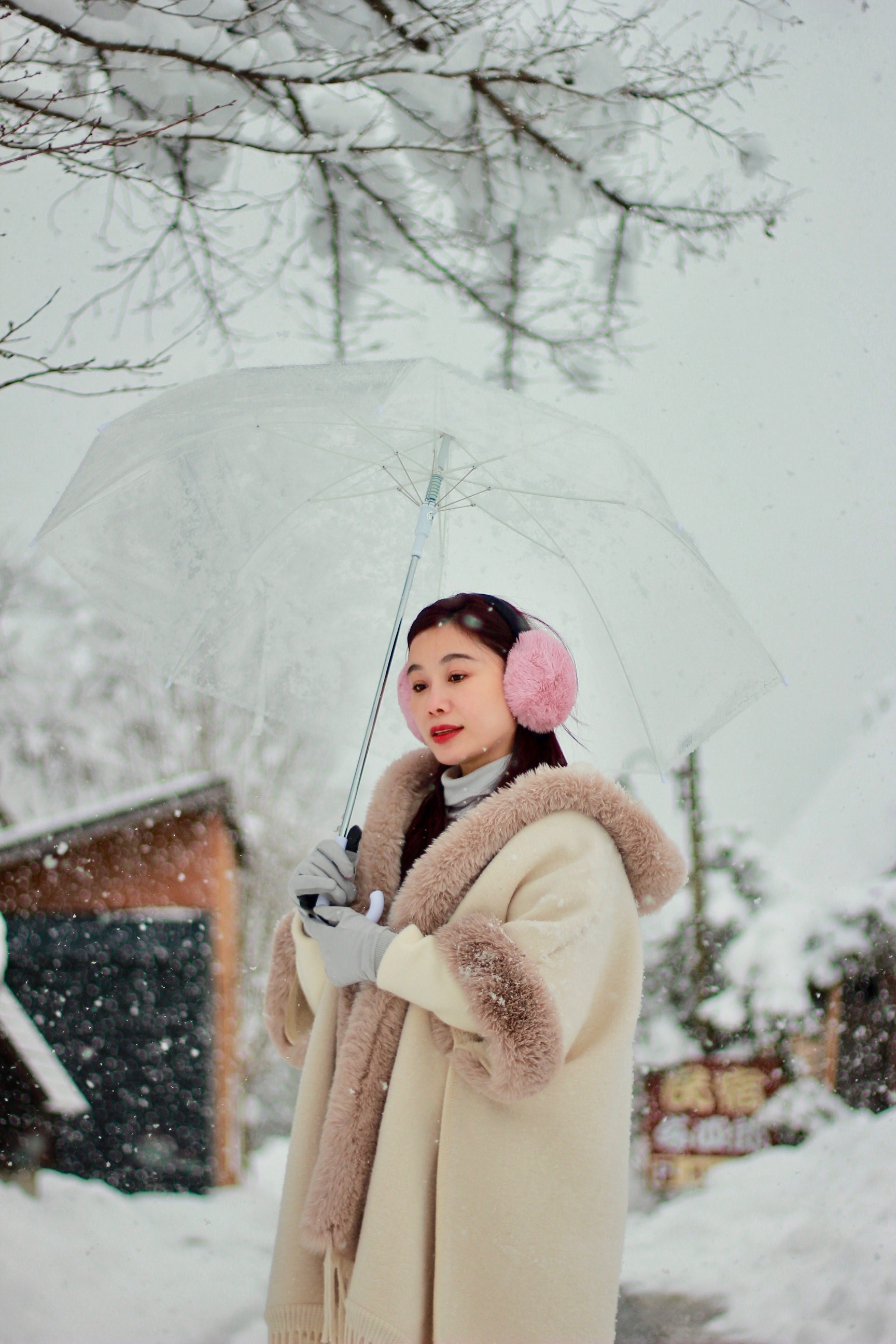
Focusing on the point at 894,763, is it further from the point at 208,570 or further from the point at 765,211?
the point at 208,570

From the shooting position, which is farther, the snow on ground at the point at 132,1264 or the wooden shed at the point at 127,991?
the wooden shed at the point at 127,991

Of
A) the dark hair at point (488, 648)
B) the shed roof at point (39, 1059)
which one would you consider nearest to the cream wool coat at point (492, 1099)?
the dark hair at point (488, 648)

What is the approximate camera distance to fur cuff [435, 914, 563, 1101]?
1.24 metres

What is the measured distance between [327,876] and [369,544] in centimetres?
75

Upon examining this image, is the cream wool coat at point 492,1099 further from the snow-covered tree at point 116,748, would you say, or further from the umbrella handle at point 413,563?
Result: the snow-covered tree at point 116,748

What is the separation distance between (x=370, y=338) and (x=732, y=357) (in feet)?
5.08

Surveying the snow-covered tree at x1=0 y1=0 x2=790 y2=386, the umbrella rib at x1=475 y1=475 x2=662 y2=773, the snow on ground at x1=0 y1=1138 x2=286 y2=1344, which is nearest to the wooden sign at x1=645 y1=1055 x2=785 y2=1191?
the snow on ground at x1=0 y1=1138 x2=286 y2=1344

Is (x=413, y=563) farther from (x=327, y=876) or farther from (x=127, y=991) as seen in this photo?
(x=127, y=991)

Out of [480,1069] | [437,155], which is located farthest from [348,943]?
[437,155]

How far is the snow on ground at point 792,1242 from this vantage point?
121 inches

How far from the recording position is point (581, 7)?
350 centimetres

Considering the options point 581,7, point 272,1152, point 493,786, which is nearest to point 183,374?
point 581,7

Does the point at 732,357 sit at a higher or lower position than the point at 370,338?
higher

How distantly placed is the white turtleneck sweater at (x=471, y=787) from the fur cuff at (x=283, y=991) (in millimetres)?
385
